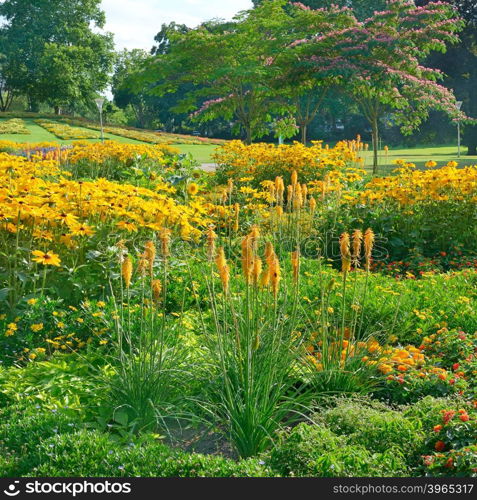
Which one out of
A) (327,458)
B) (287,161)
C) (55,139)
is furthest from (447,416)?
(55,139)

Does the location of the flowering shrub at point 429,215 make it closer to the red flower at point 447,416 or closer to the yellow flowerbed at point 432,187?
the yellow flowerbed at point 432,187

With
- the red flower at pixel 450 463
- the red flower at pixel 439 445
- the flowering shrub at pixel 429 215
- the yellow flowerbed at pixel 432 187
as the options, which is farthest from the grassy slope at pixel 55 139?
the red flower at pixel 450 463

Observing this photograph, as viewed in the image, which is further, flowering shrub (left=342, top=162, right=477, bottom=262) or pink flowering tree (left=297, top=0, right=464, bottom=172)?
pink flowering tree (left=297, top=0, right=464, bottom=172)

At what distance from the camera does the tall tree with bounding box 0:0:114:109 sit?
4150 centimetres

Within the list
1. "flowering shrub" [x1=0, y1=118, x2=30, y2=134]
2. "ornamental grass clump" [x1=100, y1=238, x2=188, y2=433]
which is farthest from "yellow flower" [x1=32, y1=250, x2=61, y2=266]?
"flowering shrub" [x1=0, y1=118, x2=30, y2=134]

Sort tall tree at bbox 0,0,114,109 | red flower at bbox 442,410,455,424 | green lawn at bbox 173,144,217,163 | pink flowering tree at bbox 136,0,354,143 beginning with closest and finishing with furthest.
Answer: red flower at bbox 442,410,455,424 → pink flowering tree at bbox 136,0,354,143 → green lawn at bbox 173,144,217,163 → tall tree at bbox 0,0,114,109

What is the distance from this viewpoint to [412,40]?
659 inches

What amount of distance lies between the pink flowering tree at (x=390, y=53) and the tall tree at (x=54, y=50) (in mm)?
28105

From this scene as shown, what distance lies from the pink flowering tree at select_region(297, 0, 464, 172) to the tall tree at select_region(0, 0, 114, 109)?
92.2 ft

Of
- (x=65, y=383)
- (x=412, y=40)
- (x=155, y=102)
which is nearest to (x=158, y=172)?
(x=65, y=383)

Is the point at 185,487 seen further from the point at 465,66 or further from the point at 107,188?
the point at 465,66

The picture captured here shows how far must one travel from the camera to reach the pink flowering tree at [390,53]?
622 inches

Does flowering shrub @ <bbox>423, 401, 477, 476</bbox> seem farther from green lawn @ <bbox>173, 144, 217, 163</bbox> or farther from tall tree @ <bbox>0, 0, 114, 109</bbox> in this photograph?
tall tree @ <bbox>0, 0, 114, 109</bbox>
